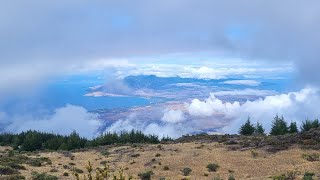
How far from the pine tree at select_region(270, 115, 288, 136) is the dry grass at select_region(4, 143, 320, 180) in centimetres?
2862

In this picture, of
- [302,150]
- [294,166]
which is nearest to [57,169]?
[294,166]

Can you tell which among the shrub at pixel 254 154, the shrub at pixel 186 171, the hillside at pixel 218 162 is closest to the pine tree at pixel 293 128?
the hillside at pixel 218 162

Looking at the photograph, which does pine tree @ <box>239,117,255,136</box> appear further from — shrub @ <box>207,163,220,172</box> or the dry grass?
shrub @ <box>207,163,220,172</box>

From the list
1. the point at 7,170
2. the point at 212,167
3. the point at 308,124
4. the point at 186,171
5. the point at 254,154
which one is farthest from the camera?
the point at 308,124

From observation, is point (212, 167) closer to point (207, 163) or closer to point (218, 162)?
point (207, 163)

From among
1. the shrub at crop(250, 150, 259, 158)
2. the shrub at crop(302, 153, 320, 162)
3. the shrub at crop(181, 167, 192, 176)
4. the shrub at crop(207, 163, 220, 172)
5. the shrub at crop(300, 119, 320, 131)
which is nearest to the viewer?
the shrub at crop(181, 167, 192, 176)

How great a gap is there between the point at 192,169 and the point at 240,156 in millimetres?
6806

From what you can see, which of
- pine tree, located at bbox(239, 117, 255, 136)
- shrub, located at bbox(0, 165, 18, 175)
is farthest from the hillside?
pine tree, located at bbox(239, 117, 255, 136)

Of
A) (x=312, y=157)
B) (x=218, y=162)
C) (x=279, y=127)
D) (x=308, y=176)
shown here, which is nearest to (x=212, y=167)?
(x=218, y=162)

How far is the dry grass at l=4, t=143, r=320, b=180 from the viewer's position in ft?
97.3

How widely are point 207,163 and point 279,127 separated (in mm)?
40004

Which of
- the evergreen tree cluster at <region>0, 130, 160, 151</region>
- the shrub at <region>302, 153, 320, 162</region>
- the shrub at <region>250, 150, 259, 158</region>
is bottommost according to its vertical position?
the shrub at <region>302, 153, 320, 162</region>

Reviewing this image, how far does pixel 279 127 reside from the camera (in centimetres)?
7156

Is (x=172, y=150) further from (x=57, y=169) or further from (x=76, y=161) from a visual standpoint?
(x=57, y=169)
